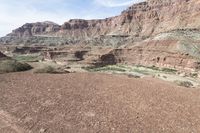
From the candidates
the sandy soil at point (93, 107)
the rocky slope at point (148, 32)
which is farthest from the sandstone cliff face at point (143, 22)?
the sandy soil at point (93, 107)

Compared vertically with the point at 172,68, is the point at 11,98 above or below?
above

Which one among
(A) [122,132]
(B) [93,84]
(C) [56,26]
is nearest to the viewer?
(A) [122,132]

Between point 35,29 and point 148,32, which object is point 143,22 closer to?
point 148,32

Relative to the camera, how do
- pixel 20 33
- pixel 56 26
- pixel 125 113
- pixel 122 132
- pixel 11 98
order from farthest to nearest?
pixel 20 33
pixel 56 26
pixel 11 98
pixel 125 113
pixel 122 132

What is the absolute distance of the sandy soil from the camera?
9.30 metres

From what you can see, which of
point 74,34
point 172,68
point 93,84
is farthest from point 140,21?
point 93,84

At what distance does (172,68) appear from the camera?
Result: 46219 mm

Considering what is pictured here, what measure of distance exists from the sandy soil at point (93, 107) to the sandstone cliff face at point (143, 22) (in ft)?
179

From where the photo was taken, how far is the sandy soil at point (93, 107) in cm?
930

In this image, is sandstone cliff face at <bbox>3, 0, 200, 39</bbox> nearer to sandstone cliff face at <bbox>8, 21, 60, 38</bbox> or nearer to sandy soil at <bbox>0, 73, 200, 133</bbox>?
sandstone cliff face at <bbox>8, 21, 60, 38</bbox>

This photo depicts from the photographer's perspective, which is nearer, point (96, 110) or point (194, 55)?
point (96, 110)

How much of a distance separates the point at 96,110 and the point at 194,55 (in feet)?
118

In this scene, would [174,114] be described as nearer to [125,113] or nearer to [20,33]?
[125,113]

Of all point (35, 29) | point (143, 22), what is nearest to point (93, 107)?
point (143, 22)
